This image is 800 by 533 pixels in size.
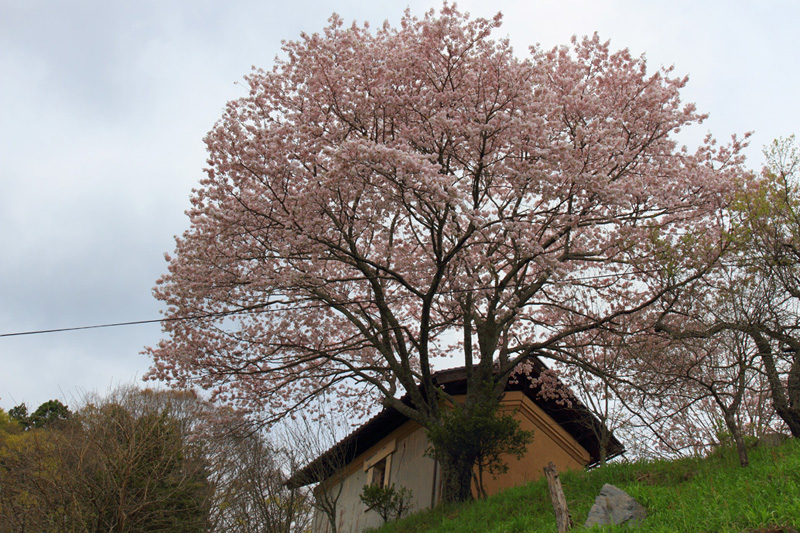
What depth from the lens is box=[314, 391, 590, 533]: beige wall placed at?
41.6 ft

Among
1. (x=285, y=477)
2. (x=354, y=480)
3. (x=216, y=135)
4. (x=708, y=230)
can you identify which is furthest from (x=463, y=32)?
(x=354, y=480)

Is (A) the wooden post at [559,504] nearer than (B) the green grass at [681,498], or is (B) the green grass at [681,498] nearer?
(B) the green grass at [681,498]

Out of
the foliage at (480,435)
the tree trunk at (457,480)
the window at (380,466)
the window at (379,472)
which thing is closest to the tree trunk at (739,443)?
the foliage at (480,435)

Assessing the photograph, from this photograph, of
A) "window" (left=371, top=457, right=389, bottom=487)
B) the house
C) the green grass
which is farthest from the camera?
"window" (left=371, top=457, right=389, bottom=487)

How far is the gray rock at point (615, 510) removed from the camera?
621 centimetres

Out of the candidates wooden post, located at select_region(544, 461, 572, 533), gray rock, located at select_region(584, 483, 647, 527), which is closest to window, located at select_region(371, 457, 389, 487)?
wooden post, located at select_region(544, 461, 572, 533)

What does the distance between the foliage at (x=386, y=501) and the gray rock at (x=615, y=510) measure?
21.0 feet

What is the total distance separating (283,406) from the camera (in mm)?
12867

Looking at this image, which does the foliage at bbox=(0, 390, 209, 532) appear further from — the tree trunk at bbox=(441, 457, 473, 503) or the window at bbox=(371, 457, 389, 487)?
the window at bbox=(371, 457, 389, 487)

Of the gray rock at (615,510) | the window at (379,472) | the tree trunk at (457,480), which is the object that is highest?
the window at (379,472)

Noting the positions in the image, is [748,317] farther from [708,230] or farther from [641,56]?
[641,56]

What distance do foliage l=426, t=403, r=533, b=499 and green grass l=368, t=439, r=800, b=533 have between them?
0.70 metres

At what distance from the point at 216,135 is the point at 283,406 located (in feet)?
19.5

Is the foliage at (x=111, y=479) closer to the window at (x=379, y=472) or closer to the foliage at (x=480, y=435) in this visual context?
the foliage at (x=480, y=435)
